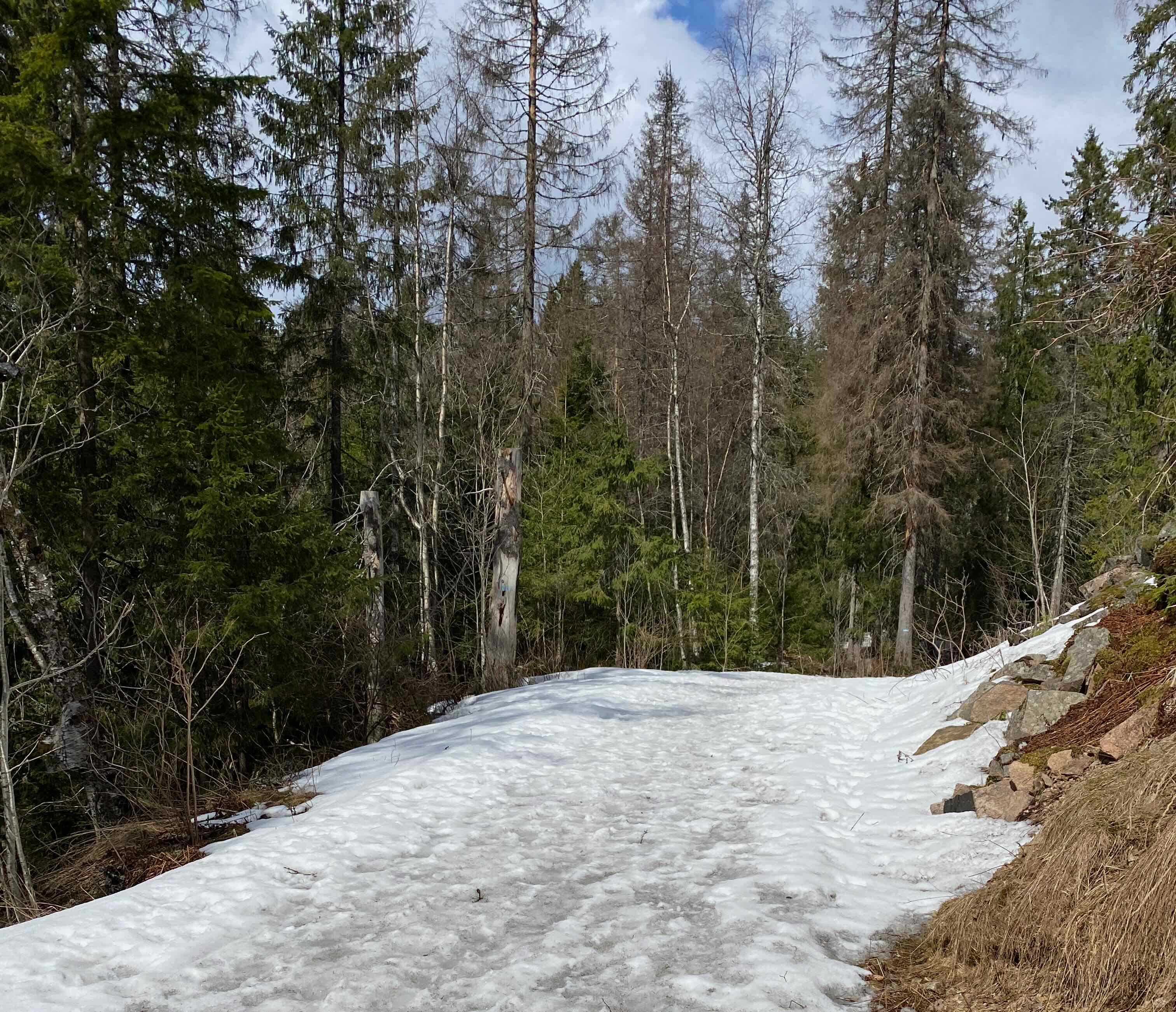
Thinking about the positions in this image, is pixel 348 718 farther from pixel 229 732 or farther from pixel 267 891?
pixel 267 891

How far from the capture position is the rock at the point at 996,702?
5980 mm

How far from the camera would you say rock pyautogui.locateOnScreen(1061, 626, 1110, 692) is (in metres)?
5.42

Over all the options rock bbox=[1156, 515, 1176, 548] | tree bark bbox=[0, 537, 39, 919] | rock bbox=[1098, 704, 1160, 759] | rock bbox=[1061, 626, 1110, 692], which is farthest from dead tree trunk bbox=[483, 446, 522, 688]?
rock bbox=[1098, 704, 1160, 759]

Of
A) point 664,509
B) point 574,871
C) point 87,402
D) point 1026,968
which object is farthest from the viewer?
point 664,509

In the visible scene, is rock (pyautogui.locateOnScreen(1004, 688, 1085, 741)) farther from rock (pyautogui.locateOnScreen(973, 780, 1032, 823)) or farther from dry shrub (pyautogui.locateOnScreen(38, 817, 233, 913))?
dry shrub (pyautogui.locateOnScreen(38, 817, 233, 913))

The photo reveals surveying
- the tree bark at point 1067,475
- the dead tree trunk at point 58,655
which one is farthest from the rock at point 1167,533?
the tree bark at point 1067,475

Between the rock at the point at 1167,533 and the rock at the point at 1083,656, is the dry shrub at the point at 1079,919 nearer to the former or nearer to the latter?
the rock at the point at 1083,656

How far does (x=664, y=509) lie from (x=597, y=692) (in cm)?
1352

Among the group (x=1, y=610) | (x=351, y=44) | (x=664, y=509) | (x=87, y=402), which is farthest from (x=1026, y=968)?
(x=664, y=509)

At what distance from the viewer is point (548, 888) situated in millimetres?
4137

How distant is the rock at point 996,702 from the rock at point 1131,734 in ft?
6.05

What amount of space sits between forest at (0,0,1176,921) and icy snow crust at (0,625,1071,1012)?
1.25 meters

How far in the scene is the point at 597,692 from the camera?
9.66 meters

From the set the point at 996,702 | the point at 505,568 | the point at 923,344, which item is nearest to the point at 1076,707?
the point at 996,702
